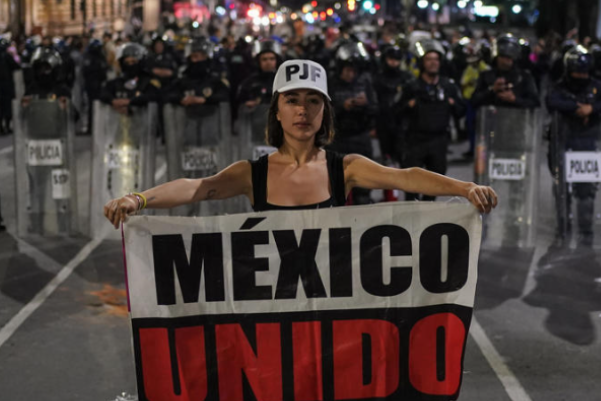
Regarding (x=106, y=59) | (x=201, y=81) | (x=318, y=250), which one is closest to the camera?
(x=318, y=250)

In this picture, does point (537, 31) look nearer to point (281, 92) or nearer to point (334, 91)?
point (334, 91)

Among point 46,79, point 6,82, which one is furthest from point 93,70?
point 46,79

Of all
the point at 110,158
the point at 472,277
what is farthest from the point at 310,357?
the point at 110,158

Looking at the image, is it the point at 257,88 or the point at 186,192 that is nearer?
the point at 186,192

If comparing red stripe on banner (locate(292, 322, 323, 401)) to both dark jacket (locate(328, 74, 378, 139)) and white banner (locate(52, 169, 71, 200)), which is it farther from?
white banner (locate(52, 169, 71, 200))

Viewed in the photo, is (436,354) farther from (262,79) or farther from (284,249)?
(262,79)

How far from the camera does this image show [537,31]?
55000 millimetres

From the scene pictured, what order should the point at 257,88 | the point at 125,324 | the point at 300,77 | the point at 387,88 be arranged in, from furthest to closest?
the point at 387,88 < the point at 257,88 < the point at 125,324 < the point at 300,77

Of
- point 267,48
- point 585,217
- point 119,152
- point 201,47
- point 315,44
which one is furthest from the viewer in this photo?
point 315,44

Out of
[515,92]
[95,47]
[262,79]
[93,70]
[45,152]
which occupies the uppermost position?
[95,47]

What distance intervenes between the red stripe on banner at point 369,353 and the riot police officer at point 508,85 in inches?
254

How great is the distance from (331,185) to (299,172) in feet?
0.52

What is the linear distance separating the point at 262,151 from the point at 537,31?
4734 cm

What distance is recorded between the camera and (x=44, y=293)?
829cm
